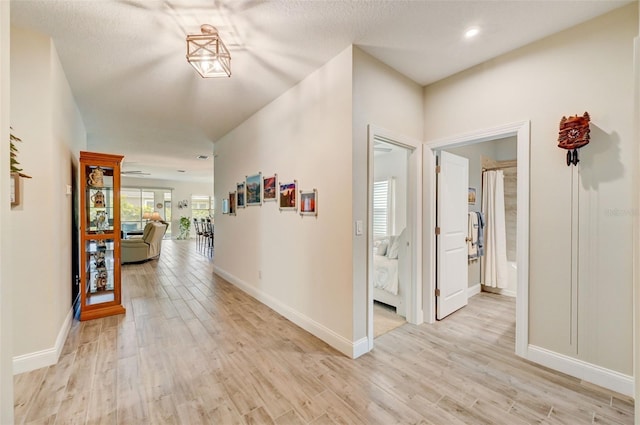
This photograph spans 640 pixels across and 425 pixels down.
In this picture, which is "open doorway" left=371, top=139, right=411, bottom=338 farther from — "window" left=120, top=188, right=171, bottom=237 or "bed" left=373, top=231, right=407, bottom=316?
"window" left=120, top=188, right=171, bottom=237

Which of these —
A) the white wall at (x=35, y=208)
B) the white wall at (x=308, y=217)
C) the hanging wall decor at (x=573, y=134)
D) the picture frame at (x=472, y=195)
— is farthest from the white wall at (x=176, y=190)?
the hanging wall decor at (x=573, y=134)

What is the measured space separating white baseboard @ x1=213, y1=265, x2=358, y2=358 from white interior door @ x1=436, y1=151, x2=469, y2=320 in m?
1.31

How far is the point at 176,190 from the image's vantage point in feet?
40.4

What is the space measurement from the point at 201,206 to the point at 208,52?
40.6ft

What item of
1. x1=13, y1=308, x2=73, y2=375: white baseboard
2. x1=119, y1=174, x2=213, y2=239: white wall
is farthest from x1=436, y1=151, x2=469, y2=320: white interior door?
→ x1=119, y1=174, x2=213, y2=239: white wall

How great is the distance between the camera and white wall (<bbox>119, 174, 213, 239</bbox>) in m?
11.5

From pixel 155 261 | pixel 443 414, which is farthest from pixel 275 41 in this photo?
pixel 155 261

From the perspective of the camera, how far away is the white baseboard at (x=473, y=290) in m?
4.03

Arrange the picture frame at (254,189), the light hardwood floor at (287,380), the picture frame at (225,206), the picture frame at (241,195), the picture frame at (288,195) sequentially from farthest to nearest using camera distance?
the picture frame at (225,206), the picture frame at (241,195), the picture frame at (254,189), the picture frame at (288,195), the light hardwood floor at (287,380)

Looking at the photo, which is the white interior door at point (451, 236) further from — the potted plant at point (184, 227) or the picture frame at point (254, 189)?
the potted plant at point (184, 227)

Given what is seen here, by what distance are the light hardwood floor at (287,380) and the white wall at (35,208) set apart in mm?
300

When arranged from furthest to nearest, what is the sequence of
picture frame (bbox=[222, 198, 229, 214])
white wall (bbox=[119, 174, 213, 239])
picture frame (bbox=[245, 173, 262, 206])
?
white wall (bbox=[119, 174, 213, 239]) → picture frame (bbox=[222, 198, 229, 214]) → picture frame (bbox=[245, 173, 262, 206])

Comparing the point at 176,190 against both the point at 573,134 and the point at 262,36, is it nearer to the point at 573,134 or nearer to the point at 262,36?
the point at 262,36

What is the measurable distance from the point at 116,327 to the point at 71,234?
1.27m
